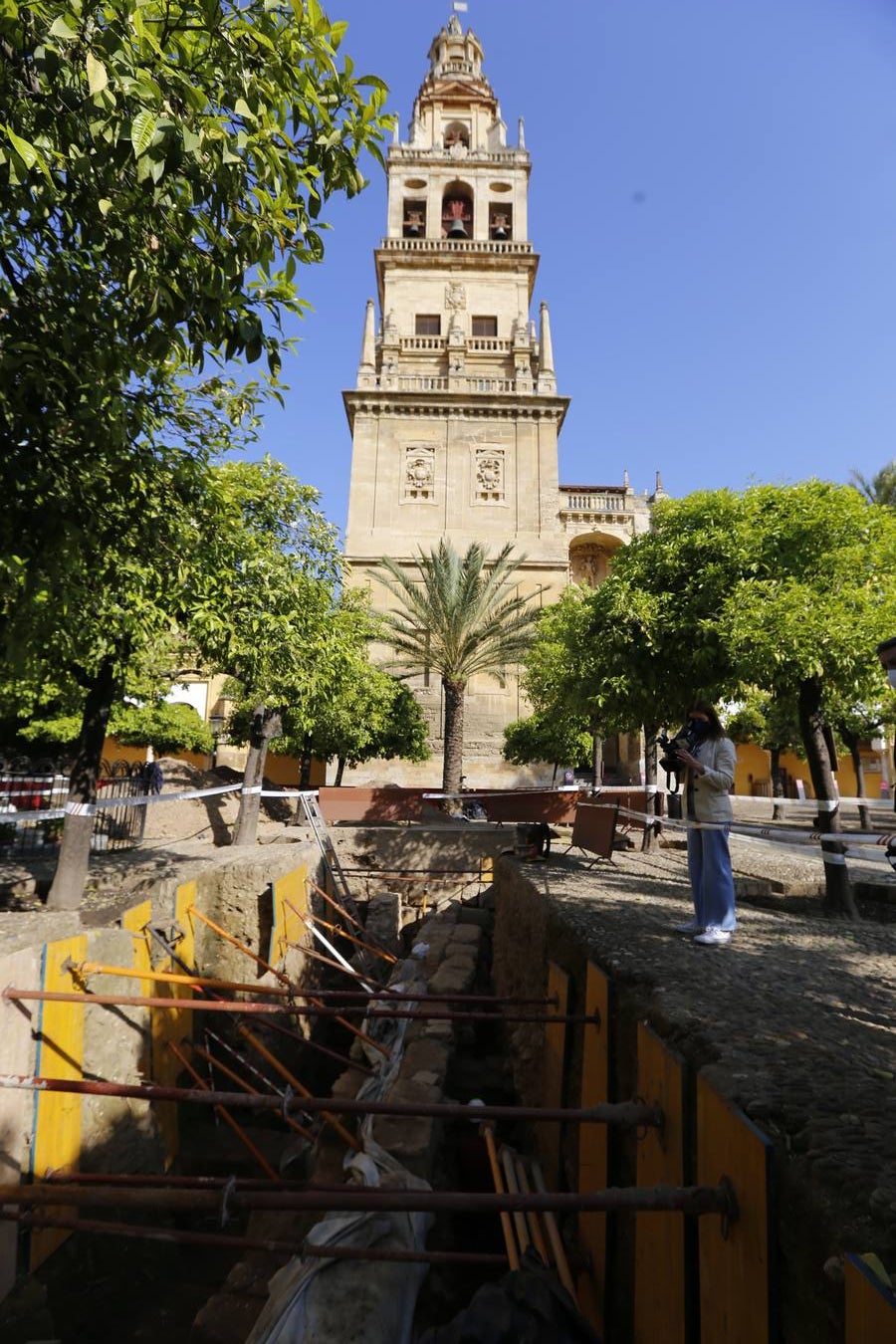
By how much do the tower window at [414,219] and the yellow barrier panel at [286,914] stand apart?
100.0 feet

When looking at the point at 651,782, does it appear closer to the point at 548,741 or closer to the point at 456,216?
the point at 548,741

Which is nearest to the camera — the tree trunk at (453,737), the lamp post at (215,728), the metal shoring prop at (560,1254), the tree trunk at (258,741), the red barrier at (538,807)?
the metal shoring prop at (560,1254)

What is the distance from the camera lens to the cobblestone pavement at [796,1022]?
63.3 inches

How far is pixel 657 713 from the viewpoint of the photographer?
27.9 feet

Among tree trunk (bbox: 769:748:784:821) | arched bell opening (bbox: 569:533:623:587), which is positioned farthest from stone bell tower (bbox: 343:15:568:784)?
tree trunk (bbox: 769:748:784:821)

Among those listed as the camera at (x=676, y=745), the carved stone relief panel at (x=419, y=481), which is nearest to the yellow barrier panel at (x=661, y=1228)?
the camera at (x=676, y=745)

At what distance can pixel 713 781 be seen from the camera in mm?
4367

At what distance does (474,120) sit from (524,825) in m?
35.6

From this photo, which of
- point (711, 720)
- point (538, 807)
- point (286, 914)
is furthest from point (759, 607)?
point (538, 807)

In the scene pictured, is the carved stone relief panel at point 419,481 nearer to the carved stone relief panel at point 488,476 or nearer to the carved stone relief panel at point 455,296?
the carved stone relief panel at point 488,476

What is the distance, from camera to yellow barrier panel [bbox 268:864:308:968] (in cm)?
747

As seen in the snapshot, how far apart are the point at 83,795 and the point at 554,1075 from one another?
4.53 m

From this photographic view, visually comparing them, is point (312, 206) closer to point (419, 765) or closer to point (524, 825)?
point (524, 825)

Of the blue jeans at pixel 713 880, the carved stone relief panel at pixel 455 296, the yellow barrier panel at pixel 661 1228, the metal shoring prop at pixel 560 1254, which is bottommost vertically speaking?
the metal shoring prop at pixel 560 1254
